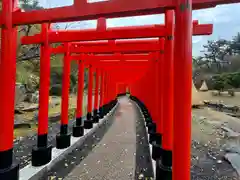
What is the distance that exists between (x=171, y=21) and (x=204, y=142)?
17.4ft

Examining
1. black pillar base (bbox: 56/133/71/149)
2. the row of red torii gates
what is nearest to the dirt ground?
the row of red torii gates

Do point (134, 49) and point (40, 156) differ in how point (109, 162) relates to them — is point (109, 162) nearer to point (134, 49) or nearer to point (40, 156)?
point (40, 156)

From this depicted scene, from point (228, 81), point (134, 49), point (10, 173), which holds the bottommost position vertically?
point (10, 173)

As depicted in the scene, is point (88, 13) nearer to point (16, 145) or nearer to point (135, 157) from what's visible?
point (135, 157)

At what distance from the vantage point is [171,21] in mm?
3523

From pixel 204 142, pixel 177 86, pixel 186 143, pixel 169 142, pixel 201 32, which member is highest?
pixel 201 32

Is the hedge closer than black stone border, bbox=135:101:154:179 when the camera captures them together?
No

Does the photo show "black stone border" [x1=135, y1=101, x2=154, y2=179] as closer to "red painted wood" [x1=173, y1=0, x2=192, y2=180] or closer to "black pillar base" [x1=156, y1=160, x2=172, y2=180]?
"black pillar base" [x1=156, y1=160, x2=172, y2=180]

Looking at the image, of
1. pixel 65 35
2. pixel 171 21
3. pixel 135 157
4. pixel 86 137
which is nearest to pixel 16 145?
pixel 86 137

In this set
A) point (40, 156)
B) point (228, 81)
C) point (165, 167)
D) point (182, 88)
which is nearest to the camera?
point (182, 88)

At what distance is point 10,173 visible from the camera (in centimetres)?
335

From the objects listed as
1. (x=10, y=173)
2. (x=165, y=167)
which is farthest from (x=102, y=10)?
(x=10, y=173)

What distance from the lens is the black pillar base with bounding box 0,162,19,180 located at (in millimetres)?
3266

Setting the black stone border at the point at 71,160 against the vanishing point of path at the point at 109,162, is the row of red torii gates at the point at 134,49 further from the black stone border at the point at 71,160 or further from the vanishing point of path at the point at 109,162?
the vanishing point of path at the point at 109,162
